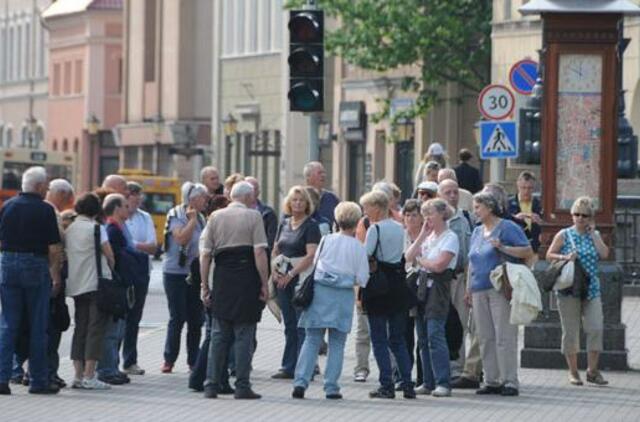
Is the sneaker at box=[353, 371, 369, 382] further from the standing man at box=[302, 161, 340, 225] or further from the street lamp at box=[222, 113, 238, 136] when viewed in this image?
A: the street lamp at box=[222, 113, 238, 136]

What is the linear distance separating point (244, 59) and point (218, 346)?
183 feet

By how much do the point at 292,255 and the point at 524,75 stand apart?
374 inches

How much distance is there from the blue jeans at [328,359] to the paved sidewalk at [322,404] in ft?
0.55

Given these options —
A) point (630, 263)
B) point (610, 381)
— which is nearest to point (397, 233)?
point (610, 381)

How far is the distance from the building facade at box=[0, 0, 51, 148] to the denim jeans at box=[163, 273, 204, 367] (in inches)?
3204

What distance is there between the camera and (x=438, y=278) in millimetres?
20609

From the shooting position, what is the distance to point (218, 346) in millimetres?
20219

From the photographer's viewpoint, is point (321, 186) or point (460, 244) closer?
point (460, 244)

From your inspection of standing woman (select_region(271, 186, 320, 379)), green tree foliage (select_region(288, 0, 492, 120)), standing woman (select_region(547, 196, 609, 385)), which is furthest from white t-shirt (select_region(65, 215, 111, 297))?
green tree foliage (select_region(288, 0, 492, 120))

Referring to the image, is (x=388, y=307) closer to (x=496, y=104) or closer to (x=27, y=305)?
(x=27, y=305)

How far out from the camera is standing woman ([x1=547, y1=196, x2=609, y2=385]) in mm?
21547

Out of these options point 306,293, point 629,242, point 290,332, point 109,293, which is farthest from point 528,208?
point 629,242

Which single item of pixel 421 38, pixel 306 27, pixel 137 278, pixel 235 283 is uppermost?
pixel 421 38

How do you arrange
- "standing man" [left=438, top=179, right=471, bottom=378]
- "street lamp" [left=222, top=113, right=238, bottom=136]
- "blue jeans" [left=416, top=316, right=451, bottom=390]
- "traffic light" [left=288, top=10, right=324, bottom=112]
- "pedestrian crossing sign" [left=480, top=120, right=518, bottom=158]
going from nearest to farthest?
"blue jeans" [left=416, top=316, right=451, bottom=390]
"standing man" [left=438, top=179, right=471, bottom=378]
"traffic light" [left=288, top=10, right=324, bottom=112]
"pedestrian crossing sign" [left=480, top=120, right=518, bottom=158]
"street lamp" [left=222, top=113, right=238, bottom=136]
